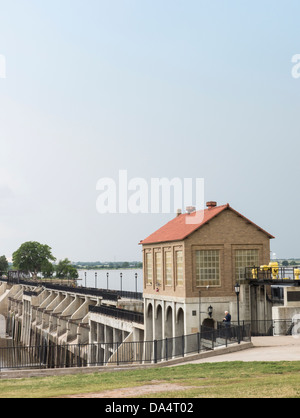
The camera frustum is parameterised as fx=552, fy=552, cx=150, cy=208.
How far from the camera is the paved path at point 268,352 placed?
24.1m

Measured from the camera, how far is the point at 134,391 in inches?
664

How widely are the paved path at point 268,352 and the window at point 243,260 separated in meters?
10.8

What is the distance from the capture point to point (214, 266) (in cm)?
4119

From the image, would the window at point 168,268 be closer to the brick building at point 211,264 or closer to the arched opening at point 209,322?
the brick building at point 211,264

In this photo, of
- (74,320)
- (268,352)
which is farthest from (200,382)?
(74,320)

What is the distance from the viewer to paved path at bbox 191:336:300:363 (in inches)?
947

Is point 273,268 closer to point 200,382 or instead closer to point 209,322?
point 209,322

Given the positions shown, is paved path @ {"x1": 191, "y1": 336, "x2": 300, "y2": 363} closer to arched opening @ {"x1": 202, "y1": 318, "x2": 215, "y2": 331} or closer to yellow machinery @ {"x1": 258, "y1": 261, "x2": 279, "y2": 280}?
yellow machinery @ {"x1": 258, "y1": 261, "x2": 279, "y2": 280}

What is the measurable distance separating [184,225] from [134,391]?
28016 mm

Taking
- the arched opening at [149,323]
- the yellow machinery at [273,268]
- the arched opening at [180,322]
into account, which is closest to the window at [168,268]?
the arched opening at [180,322]

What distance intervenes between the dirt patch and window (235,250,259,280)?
24.4m
